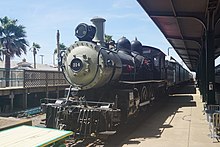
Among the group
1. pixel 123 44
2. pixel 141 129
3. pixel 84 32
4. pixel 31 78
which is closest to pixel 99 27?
pixel 84 32

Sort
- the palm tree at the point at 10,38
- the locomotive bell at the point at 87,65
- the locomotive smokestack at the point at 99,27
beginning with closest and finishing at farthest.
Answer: the locomotive bell at the point at 87,65 → the locomotive smokestack at the point at 99,27 → the palm tree at the point at 10,38

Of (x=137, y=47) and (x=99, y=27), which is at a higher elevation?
(x=99, y=27)

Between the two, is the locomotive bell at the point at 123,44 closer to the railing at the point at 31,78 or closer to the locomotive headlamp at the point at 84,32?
the locomotive headlamp at the point at 84,32

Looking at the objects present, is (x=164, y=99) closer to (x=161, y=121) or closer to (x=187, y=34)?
(x=187, y=34)

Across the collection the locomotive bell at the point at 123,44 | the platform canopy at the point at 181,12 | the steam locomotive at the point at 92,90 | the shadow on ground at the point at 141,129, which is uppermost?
the platform canopy at the point at 181,12

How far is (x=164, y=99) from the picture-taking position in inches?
664

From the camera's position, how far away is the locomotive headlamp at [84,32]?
8047 mm

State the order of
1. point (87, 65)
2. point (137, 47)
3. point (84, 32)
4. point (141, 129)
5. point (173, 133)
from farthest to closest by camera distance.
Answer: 1. point (137, 47)
2. point (141, 129)
3. point (84, 32)
4. point (173, 133)
5. point (87, 65)

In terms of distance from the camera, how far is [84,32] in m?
8.11

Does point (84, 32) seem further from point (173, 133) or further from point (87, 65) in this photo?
point (173, 133)

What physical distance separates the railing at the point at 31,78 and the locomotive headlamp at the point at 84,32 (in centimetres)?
998

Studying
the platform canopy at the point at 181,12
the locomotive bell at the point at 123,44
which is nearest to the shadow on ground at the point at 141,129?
the locomotive bell at the point at 123,44

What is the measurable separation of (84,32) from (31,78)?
10.9 meters

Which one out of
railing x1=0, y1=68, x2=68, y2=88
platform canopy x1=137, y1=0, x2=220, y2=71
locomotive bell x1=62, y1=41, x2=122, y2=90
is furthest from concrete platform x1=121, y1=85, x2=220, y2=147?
railing x1=0, y1=68, x2=68, y2=88
